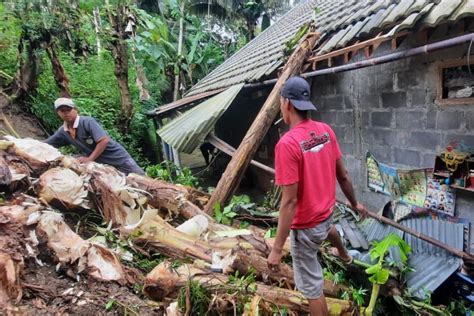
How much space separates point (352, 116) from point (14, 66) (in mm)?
7846

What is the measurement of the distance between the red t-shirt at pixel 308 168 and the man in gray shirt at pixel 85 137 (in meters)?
2.75

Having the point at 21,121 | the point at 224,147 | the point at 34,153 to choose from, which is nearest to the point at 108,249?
the point at 34,153

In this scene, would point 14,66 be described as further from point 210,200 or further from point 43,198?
point 210,200

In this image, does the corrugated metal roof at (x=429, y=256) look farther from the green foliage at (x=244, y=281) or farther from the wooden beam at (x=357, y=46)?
the wooden beam at (x=357, y=46)

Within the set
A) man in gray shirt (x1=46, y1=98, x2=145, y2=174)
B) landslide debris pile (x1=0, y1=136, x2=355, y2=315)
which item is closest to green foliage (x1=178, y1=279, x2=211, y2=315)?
landslide debris pile (x1=0, y1=136, x2=355, y2=315)

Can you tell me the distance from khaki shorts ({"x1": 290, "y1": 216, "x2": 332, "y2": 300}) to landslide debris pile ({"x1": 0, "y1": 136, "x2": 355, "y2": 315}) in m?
0.25

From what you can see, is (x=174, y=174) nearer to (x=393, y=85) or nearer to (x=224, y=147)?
(x=224, y=147)

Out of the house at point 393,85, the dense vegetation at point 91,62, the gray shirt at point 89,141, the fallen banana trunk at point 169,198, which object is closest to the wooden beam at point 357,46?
the house at point 393,85

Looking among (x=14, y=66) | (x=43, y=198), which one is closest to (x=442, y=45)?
(x=43, y=198)

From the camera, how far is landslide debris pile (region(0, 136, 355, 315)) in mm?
2309

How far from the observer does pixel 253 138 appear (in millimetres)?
4109

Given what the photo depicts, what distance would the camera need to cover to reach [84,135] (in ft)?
13.2

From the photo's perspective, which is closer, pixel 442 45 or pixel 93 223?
pixel 442 45

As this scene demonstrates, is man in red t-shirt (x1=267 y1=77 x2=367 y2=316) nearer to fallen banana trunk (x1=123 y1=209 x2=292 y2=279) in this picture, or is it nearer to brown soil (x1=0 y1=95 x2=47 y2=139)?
fallen banana trunk (x1=123 y1=209 x2=292 y2=279)
